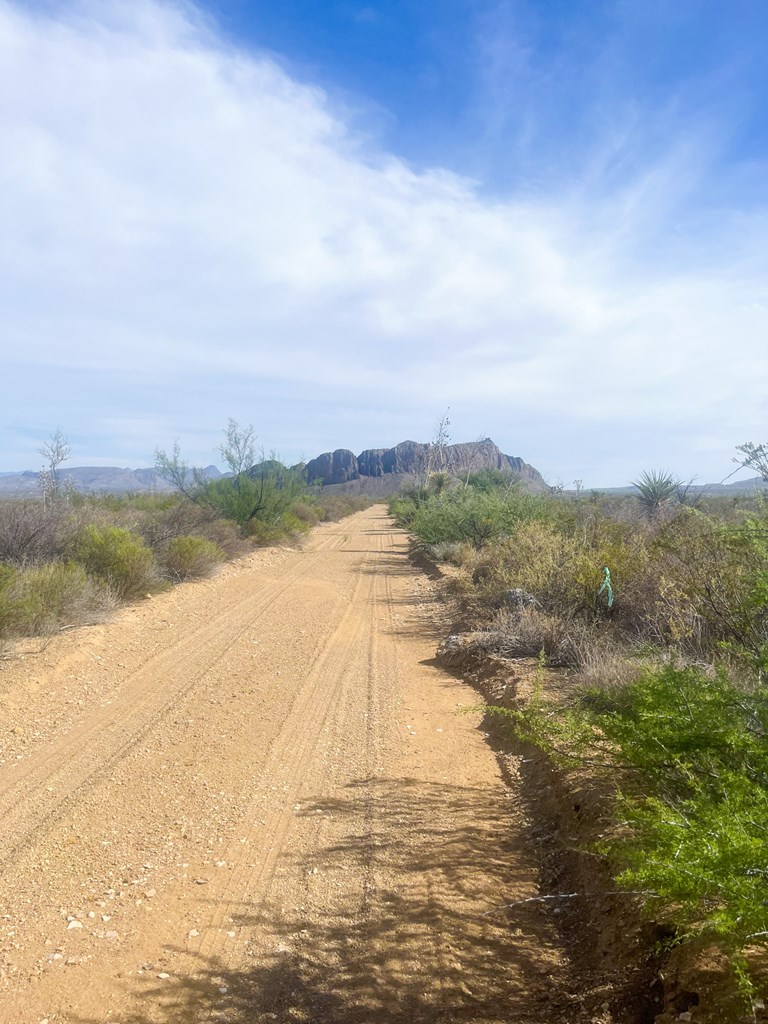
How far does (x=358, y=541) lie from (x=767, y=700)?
27.9m

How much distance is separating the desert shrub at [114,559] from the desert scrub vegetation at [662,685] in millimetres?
6103

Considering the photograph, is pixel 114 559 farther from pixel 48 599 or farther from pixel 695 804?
pixel 695 804

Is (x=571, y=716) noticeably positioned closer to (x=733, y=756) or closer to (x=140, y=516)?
(x=733, y=756)

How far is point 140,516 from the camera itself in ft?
61.7

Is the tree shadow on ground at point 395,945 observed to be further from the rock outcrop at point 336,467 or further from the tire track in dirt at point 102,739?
the rock outcrop at point 336,467

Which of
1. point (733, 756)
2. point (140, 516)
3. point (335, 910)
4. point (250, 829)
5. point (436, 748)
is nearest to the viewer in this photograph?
point (733, 756)

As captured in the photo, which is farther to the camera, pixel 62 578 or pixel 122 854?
pixel 62 578

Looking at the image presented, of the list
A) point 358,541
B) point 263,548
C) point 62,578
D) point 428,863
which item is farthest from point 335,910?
point 358,541

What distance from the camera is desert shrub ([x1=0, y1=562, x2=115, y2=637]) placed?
9.20m

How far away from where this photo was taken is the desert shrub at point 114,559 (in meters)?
12.9

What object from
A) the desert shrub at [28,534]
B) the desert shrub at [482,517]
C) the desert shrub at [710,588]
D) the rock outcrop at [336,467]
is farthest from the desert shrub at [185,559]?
the rock outcrop at [336,467]

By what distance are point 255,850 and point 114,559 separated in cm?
942

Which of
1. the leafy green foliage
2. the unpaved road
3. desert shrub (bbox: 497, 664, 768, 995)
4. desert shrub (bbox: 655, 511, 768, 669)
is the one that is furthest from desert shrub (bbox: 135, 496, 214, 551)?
desert shrub (bbox: 497, 664, 768, 995)

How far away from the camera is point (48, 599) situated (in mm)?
10125
